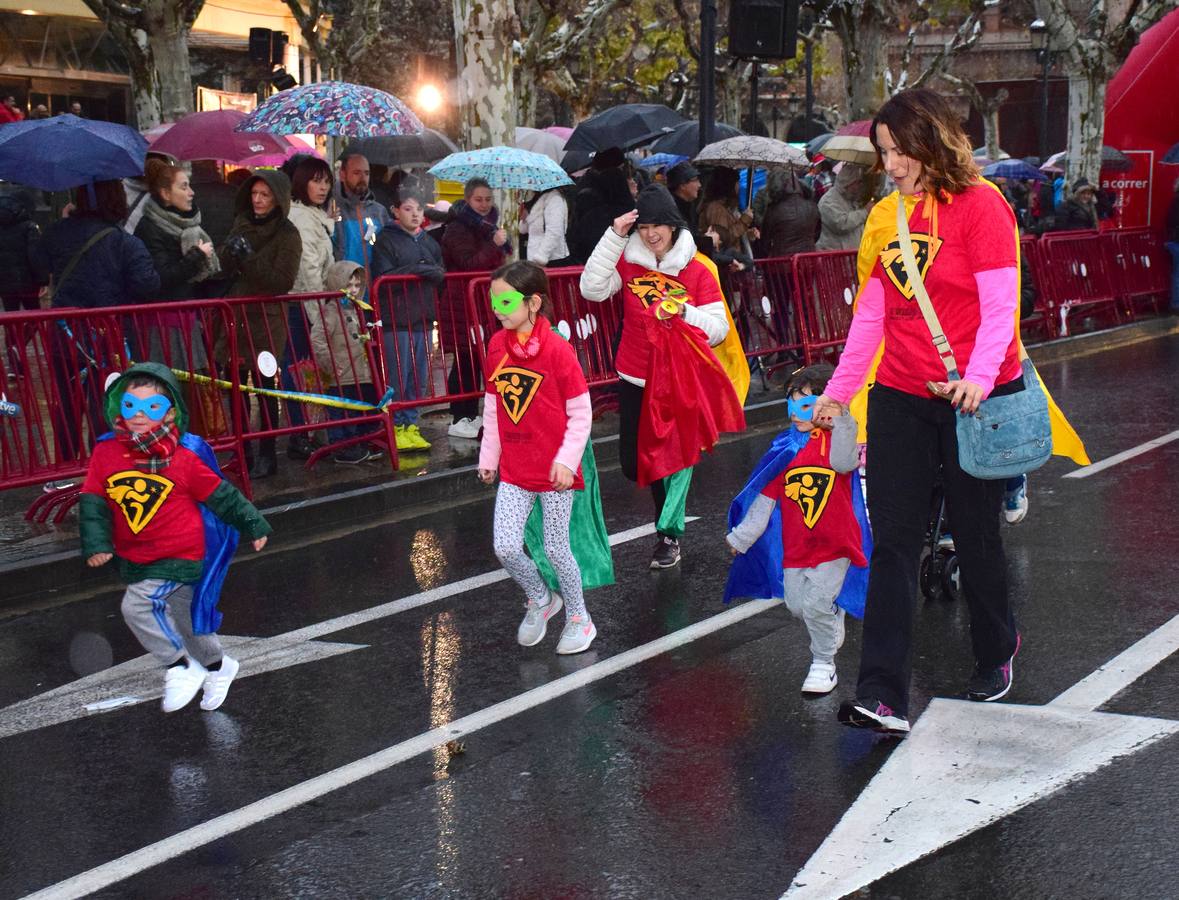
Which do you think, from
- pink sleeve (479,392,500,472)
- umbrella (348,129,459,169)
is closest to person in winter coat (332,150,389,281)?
umbrella (348,129,459,169)

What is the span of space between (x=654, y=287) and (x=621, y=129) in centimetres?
868

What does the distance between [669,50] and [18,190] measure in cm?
3313

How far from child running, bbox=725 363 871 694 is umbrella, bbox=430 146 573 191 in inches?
255

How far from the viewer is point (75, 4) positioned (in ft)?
87.8

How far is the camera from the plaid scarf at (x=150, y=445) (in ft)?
18.6

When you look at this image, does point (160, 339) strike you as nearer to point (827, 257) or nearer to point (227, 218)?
point (227, 218)

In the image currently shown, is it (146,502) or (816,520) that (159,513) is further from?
(816,520)

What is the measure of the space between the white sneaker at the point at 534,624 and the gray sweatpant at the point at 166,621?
3.95 ft

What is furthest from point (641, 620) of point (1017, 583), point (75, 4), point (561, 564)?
point (75, 4)

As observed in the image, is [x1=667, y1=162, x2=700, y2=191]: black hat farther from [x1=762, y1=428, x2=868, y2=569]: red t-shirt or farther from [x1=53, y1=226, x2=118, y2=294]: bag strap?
[x1=762, y1=428, x2=868, y2=569]: red t-shirt

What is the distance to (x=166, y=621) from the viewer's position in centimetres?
585

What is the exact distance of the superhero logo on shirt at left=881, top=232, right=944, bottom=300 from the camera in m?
5.06

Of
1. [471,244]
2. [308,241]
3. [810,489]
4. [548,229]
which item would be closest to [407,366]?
[308,241]

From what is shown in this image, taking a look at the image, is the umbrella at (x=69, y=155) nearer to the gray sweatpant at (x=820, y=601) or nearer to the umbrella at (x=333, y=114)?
the umbrella at (x=333, y=114)
